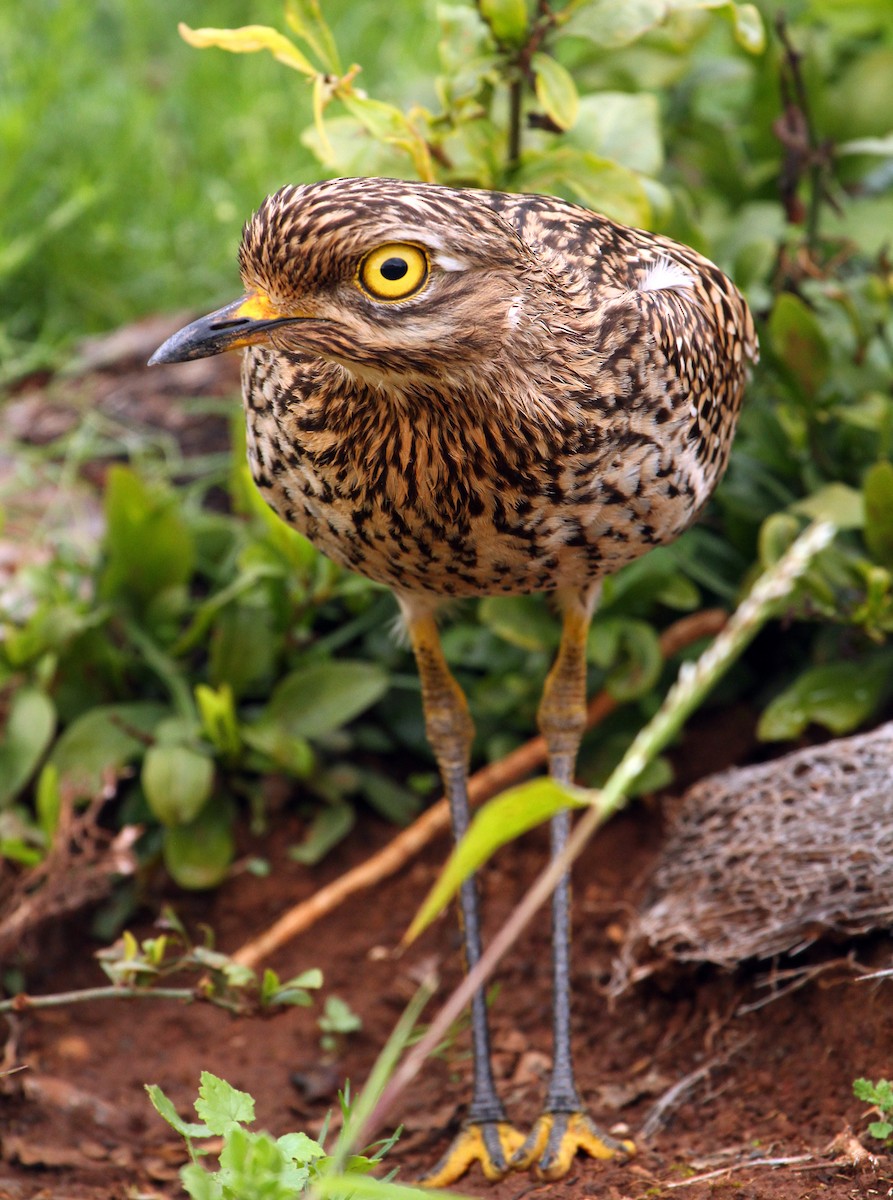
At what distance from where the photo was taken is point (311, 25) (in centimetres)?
325

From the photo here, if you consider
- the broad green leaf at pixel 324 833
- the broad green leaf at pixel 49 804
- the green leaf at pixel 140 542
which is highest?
the green leaf at pixel 140 542

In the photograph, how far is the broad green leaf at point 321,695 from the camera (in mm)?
3979

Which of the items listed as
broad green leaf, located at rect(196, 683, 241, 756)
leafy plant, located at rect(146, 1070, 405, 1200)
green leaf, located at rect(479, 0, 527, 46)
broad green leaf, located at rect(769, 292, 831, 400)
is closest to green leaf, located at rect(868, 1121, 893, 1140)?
leafy plant, located at rect(146, 1070, 405, 1200)

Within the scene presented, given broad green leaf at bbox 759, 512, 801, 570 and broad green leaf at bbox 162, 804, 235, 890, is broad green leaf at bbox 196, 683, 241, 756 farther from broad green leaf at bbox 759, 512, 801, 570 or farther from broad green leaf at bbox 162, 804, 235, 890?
broad green leaf at bbox 759, 512, 801, 570

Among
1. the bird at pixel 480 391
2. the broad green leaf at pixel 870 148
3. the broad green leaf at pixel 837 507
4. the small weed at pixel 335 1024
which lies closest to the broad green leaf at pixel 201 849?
the small weed at pixel 335 1024

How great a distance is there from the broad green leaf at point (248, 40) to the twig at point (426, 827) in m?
1.85

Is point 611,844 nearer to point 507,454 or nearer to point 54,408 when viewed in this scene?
point 507,454

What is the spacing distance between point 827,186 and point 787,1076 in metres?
2.76

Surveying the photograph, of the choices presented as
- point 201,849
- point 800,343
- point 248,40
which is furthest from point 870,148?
point 201,849

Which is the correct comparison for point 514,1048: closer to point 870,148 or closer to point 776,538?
point 776,538

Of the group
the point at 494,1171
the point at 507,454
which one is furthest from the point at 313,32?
the point at 494,1171

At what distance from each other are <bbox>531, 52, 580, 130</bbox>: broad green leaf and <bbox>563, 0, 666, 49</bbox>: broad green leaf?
0.47ft

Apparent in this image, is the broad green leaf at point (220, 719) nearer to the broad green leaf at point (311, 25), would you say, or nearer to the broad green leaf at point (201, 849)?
the broad green leaf at point (201, 849)

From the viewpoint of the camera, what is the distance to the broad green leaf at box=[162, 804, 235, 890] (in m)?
3.90
